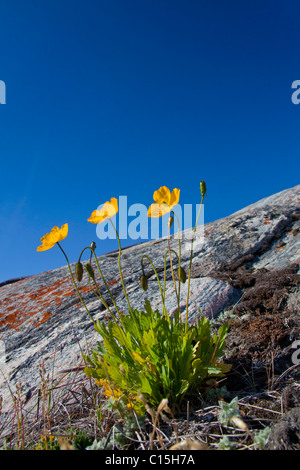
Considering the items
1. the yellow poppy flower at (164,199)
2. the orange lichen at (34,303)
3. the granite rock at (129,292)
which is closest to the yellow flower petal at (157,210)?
the yellow poppy flower at (164,199)

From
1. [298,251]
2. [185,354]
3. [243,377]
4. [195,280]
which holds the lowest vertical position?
[243,377]

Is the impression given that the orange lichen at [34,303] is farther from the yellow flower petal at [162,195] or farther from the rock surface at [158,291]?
the yellow flower petal at [162,195]

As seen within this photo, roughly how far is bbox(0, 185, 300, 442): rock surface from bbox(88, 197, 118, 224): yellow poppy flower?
51.6 inches

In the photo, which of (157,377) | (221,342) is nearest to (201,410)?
(157,377)

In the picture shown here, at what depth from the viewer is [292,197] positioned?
6320 mm

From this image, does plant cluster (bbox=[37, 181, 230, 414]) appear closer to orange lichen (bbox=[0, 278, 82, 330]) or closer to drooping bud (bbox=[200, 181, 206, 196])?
drooping bud (bbox=[200, 181, 206, 196])

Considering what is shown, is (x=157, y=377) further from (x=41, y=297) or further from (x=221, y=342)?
(x=41, y=297)

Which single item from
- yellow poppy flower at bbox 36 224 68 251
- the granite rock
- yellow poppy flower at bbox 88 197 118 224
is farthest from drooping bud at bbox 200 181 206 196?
the granite rock

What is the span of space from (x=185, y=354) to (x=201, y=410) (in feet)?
1.13

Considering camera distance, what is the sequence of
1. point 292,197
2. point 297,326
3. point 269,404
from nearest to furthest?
1. point 269,404
2. point 297,326
3. point 292,197

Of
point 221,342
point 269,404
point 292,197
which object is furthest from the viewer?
point 292,197

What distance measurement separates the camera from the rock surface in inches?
127

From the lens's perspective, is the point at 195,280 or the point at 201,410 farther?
the point at 195,280
